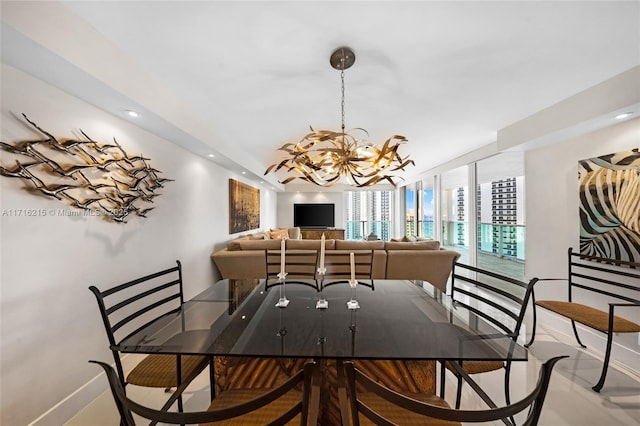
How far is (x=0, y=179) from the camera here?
1392mm

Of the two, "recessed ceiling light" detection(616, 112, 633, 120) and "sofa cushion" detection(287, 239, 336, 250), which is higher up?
"recessed ceiling light" detection(616, 112, 633, 120)

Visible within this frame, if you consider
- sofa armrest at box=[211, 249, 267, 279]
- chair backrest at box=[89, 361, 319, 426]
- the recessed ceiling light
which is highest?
the recessed ceiling light

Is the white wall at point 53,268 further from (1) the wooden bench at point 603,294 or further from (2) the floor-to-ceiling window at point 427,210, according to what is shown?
(2) the floor-to-ceiling window at point 427,210

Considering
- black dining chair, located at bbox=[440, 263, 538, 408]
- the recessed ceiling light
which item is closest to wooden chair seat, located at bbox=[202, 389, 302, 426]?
black dining chair, located at bbox=[440, 263, 538, 408]

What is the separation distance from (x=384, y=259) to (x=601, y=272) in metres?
2.15

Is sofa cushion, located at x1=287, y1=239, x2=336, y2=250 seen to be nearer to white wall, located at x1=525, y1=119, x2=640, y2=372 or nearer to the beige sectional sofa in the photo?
the beige sectional sofa

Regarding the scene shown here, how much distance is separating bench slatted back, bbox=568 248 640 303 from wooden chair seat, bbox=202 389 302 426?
273 centimetres

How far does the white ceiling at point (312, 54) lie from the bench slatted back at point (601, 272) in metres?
1.61

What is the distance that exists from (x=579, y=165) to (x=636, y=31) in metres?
1.53

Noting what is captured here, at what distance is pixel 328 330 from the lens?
1.32 meters

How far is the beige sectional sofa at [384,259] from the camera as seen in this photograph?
3.50m

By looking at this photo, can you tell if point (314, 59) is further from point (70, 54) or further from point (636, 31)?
point (636, 31)

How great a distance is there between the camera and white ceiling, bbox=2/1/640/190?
1.42 metres

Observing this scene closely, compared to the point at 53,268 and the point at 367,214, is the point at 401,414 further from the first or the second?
the point at 367,214
